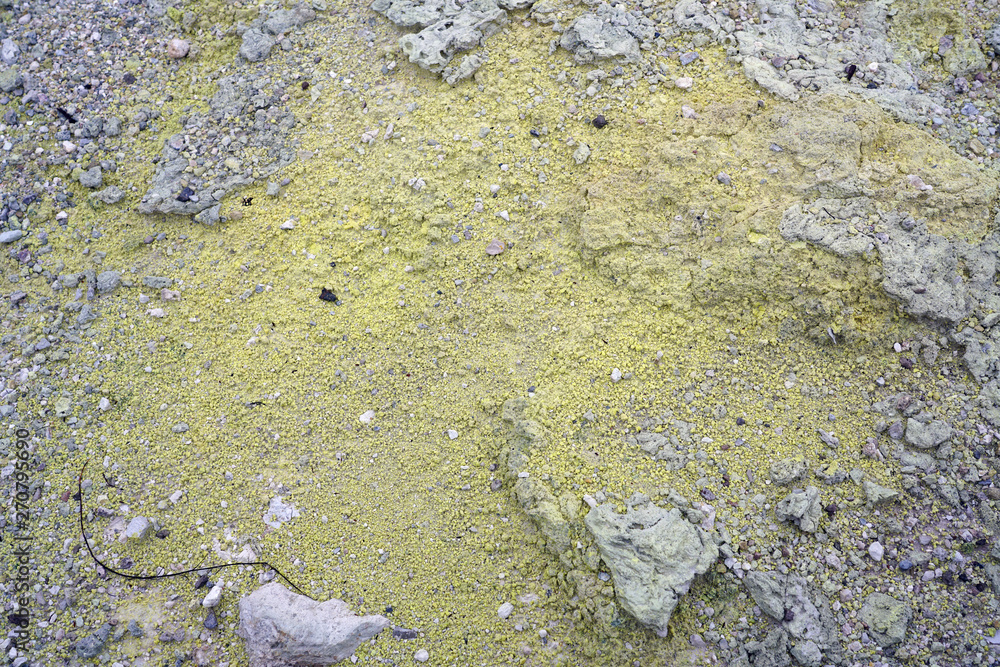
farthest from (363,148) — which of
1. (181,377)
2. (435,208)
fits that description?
(181,377)

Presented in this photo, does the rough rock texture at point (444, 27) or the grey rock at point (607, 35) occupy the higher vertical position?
the grey rock at point (607, 35)

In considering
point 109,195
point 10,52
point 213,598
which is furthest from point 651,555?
point 10,52

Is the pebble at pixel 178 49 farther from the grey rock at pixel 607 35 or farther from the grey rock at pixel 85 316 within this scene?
the grey rock at pixel 607 35

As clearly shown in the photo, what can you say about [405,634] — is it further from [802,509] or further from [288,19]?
[288,19]

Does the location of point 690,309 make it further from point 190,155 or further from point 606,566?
point 190,155

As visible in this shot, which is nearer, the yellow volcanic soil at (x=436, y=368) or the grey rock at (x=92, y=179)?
the yellow volcanic soil at (x=436, y=368)

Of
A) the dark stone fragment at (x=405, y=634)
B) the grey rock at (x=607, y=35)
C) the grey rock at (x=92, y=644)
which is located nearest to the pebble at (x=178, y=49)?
the grey rock at (x=607, y=35)

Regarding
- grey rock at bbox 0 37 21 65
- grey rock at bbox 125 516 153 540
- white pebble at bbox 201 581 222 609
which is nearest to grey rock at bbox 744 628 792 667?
white pebble at bbox 201 581 222 609

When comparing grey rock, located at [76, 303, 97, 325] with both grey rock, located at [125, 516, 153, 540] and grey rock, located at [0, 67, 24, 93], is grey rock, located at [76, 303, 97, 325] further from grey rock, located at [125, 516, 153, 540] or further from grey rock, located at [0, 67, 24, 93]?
Answer: grey rock, located at [0, 67, 24, 93]
